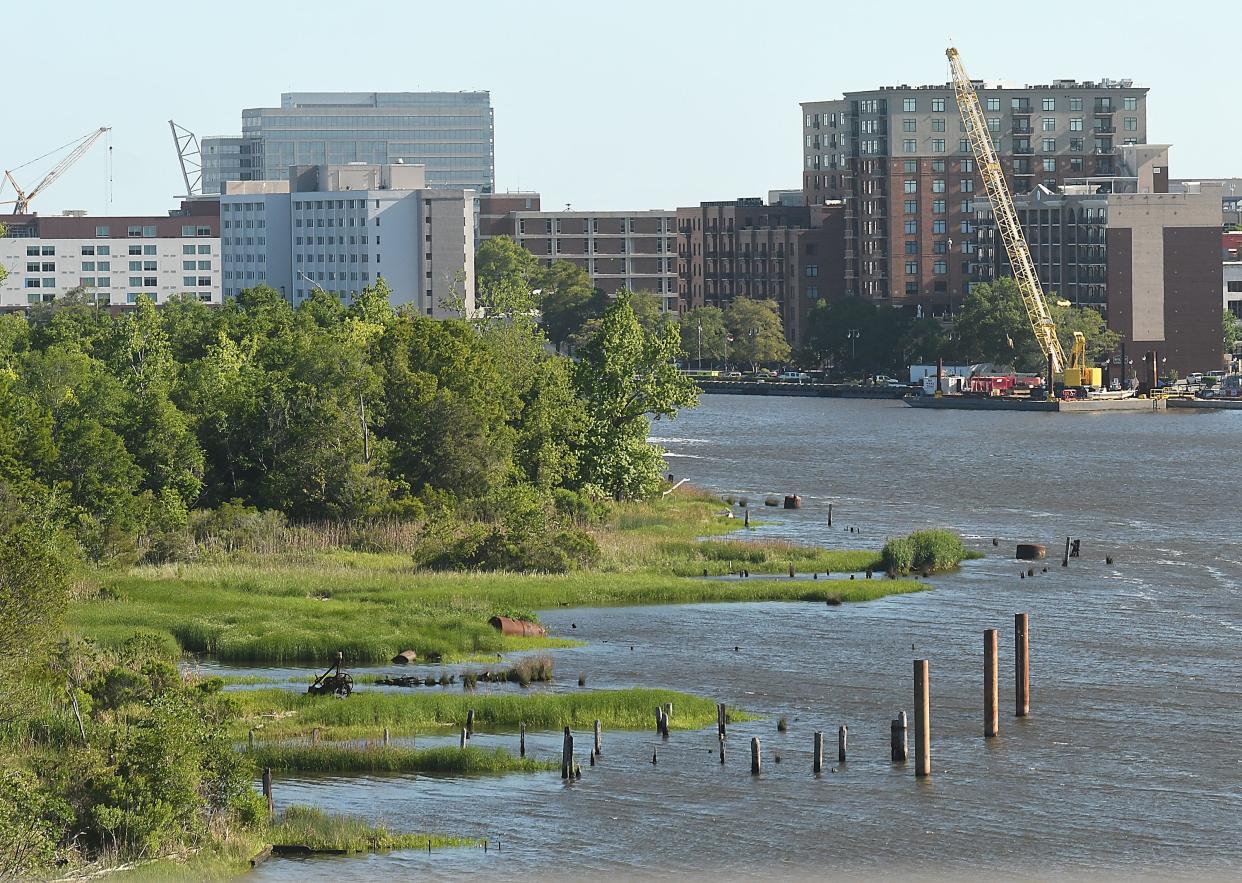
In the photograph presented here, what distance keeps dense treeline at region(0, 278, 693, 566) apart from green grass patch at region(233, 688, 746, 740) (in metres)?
25.0

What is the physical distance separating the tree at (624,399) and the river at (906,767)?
15.1m

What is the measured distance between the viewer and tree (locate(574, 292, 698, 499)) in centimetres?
11425

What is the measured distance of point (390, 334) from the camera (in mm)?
108250

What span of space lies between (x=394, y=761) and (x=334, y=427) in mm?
46381

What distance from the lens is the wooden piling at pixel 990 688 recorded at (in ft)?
181

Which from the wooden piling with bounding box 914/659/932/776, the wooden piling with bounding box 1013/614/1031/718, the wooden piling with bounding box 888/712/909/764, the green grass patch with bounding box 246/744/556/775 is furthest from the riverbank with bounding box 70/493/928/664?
the wooden piling with bounding box 914/659/932/776

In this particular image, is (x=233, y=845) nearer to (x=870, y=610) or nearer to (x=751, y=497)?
(x=870, y=610)

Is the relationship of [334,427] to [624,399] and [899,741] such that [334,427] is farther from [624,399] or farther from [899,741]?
[899,741]

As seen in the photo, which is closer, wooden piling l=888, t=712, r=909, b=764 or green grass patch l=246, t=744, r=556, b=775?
green grass patch l=246, t=744, r=556, b=775

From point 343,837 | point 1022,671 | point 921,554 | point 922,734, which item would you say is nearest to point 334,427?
point 921,554

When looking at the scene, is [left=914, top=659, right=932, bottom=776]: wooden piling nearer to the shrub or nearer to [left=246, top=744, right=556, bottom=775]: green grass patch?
[left=246, top=744, right=556, bottom=775]: green grass patch

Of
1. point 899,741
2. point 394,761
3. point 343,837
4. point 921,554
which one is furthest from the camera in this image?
point 921,554

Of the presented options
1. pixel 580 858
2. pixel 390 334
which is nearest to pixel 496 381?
pixel 390 334

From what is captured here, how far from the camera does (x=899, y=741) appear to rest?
5497 centimetres
